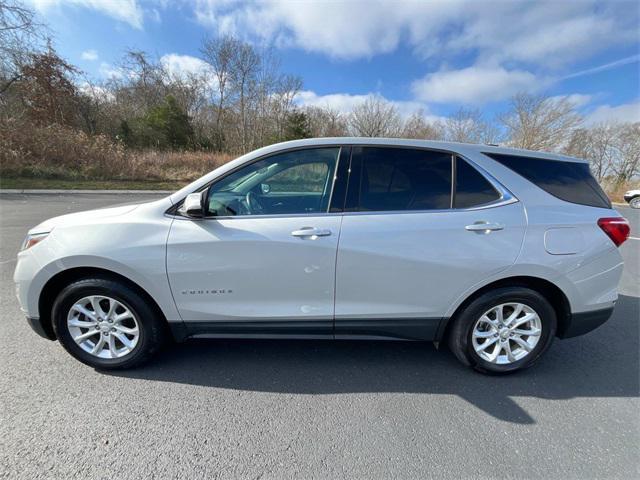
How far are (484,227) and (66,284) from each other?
319 cm

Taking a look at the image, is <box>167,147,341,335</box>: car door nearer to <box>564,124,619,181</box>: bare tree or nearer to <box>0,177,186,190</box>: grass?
<box>0,177,186,190</box>: grass

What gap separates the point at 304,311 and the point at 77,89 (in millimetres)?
26397

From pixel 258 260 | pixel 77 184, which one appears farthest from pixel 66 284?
pixel 77 184

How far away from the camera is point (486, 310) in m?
2.36

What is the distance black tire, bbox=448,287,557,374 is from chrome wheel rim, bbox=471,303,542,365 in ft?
0.09

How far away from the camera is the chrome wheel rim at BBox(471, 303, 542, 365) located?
7.91 feet

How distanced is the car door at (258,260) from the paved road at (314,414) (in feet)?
1.44

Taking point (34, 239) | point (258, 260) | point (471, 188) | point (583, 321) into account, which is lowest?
point (583, 321)

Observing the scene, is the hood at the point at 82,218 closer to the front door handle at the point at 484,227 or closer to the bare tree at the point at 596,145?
the front door handle at the point at 484,227

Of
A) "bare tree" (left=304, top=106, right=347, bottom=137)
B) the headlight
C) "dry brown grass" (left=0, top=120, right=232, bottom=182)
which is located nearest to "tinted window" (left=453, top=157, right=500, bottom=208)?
the headlight

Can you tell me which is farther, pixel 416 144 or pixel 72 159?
pixel 72 159

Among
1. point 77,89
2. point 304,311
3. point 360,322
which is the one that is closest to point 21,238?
point 304,311

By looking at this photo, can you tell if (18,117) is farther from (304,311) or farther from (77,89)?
(304,311)

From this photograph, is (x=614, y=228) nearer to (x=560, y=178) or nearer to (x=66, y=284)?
(x=560, y=178)
